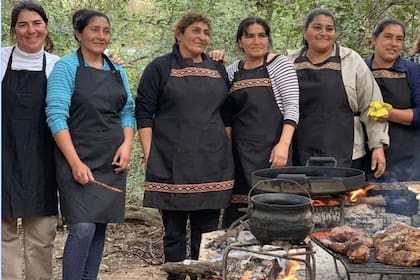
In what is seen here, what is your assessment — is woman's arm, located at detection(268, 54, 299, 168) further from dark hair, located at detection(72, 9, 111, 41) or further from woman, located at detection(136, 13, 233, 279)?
dark hair, located at detection(72, 9, 111, 41)

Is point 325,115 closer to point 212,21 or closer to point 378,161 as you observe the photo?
point 378,161

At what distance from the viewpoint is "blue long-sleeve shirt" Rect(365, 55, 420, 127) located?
14.9 feet

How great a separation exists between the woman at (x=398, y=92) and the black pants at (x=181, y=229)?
135 cm

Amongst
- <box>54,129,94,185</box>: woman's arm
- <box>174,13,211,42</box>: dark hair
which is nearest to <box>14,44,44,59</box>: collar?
<box>54,129,94,185</box>: woman's arm

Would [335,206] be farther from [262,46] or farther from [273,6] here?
[273,6]

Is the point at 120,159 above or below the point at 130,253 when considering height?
above

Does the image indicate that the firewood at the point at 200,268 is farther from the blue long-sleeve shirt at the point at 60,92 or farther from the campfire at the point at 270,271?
the blue long-sleeve shirt at the point at 60,92

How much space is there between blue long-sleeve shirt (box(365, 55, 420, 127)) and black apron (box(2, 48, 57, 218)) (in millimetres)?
2535

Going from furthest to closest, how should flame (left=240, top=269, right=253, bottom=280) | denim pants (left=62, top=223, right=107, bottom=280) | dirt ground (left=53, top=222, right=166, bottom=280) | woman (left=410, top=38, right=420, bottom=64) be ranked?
dirt ground (left=53, top=222, right=166, bottom=280), woman (left=410, top=38, right=420, bottom=64), denim pants (left=62, top=223, right=107, bottom=280), flame (left=240, top=269, right=253, bottom=280)

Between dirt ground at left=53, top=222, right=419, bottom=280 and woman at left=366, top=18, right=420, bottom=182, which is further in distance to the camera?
dirt ground at left=53, top=222, right=419, bottom=280

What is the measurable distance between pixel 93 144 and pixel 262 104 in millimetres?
1189

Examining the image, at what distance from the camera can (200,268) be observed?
369cm

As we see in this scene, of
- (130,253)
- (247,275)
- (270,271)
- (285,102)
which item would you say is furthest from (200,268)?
(130,253)

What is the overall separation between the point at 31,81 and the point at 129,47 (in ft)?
15.2
